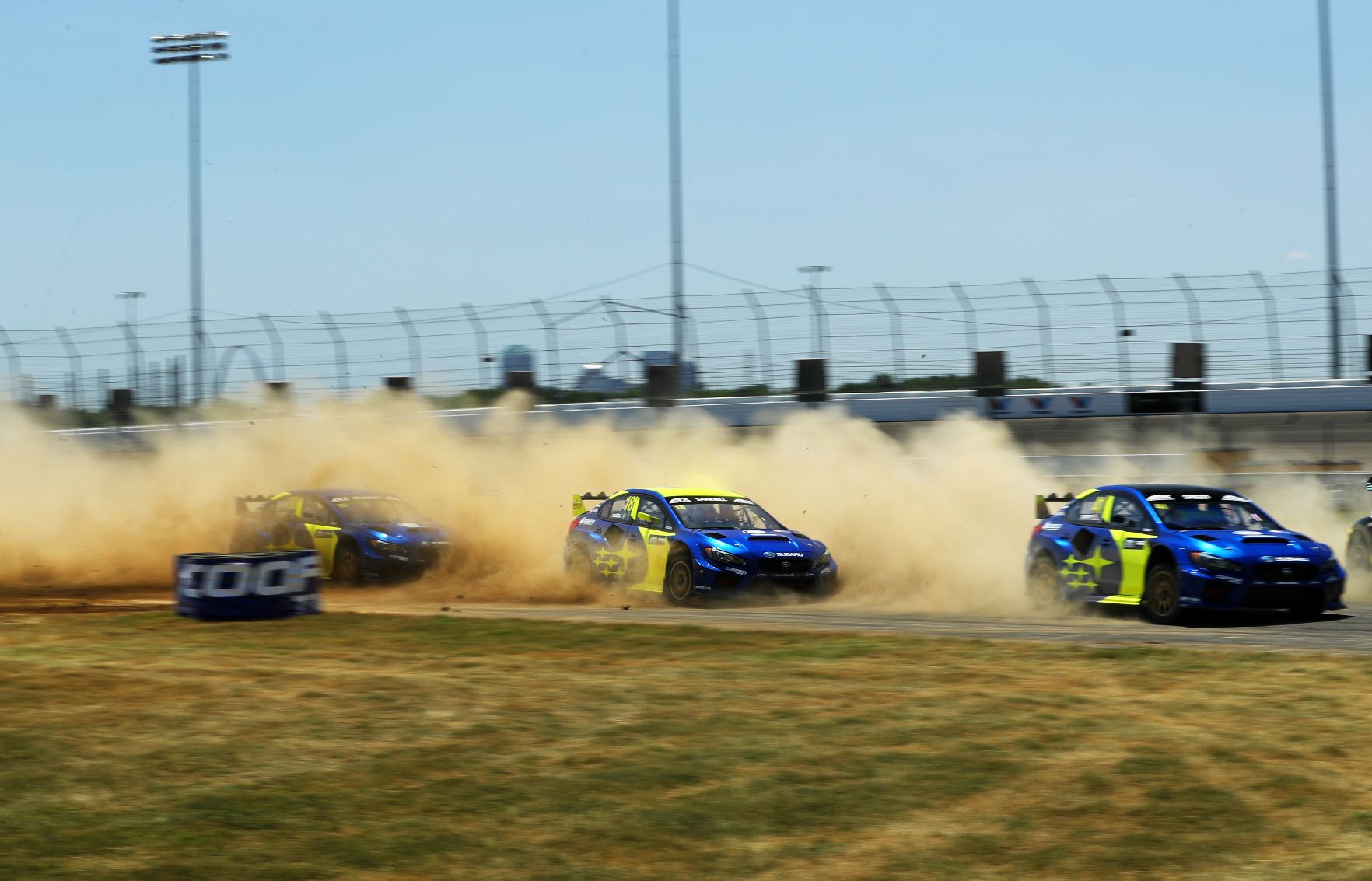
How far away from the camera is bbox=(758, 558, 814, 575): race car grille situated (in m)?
16.5

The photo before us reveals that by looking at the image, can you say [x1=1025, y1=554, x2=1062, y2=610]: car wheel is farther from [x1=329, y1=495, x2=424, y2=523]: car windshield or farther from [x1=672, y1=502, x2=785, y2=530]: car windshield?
[x1=329, y1=495, x2=424, y2=523]: car windshield

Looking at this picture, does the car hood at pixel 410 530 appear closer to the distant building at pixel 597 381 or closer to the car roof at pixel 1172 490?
the car roof at pixel 1172 490

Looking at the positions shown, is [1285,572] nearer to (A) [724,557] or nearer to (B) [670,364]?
(A) [724,557]

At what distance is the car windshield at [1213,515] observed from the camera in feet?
46.6

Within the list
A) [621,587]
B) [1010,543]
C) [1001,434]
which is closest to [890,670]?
[621,587]

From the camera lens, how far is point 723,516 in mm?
17516

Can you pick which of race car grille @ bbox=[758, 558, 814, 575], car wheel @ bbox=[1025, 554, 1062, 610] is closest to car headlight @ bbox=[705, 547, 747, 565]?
race car grille @ bbox=[758, 558, 814, 575]

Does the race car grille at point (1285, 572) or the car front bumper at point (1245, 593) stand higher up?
the race car grille at point (1285, 572)

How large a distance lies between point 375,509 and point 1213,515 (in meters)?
10.7

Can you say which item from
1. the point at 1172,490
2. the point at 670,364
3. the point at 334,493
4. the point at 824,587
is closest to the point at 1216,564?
the point at 1172,490

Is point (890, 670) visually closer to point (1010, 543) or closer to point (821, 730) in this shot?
point (821, 730)

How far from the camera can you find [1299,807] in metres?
6.53

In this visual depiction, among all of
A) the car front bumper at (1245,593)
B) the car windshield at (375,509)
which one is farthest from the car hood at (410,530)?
the car front bumper at (1245,593)

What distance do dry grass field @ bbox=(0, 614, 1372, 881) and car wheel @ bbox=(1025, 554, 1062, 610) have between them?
162 inches
